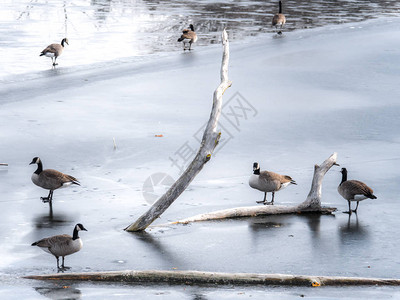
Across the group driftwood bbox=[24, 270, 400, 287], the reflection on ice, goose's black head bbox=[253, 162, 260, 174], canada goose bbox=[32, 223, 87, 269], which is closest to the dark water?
goose's black head bbox=[253, 162, 260, 174]

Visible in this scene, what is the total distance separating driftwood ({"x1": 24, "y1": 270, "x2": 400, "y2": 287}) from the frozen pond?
14 centimetres

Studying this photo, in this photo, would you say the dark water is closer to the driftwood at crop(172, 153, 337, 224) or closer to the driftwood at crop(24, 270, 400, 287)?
the driftwood at crop(172, 153, 337, 224)

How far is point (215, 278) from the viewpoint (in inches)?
389

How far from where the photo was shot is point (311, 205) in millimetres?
13070

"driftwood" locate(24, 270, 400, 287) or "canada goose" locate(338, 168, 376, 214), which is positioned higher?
"canada goose" locate(338, 168, 376, 214)

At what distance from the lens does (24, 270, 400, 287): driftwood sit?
9852mm

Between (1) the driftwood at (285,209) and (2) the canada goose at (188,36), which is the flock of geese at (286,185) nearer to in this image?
(1) the driftwood at (285,209)

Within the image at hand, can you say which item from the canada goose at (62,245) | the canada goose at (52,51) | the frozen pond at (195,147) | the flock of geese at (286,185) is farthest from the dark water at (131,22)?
the canada goose at (62,245)

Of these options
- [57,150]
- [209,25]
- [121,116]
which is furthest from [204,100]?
[209,25]

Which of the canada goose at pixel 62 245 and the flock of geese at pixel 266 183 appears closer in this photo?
the canada goose at pixel 62 245

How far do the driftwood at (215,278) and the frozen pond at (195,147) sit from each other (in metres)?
0.14

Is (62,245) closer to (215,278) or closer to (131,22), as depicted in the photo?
(215,278)

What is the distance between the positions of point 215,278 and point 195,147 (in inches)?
294

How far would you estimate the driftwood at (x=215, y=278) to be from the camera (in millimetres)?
9852
